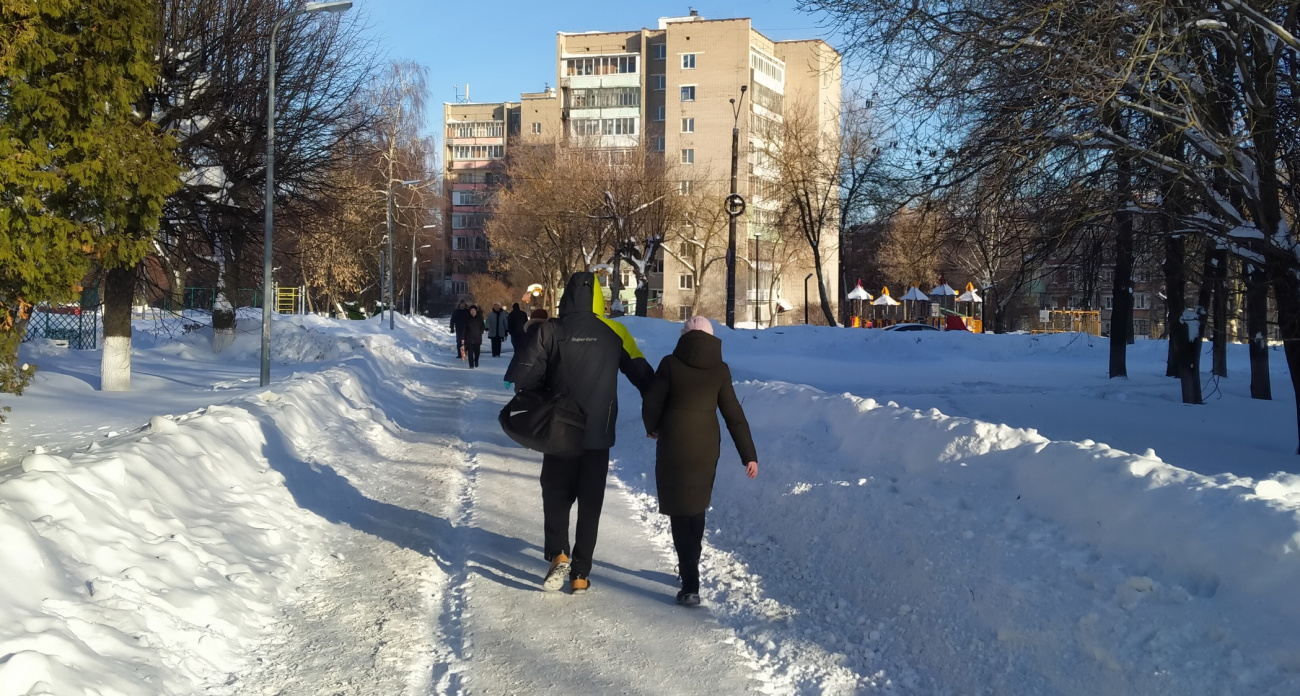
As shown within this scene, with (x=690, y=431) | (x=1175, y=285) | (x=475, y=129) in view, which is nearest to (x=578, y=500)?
(x=690, y=431)

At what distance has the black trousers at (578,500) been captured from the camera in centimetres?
604

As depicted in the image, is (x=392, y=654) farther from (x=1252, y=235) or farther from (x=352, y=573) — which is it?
(x=1252, y=235)

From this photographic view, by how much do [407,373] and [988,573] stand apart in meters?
20.8

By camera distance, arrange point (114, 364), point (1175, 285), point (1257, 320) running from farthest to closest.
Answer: point (1175, 285) → point (114, 364) → point (1257, 320)

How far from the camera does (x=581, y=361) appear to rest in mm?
6047

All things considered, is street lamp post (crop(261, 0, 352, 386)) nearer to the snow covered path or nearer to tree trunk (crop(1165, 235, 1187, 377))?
the snow covered path

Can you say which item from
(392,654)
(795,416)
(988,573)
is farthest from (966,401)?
(392,654)

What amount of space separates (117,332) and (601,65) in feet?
216

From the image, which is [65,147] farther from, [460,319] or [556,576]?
[460,319]

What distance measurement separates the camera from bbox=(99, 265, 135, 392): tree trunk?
14969 mm

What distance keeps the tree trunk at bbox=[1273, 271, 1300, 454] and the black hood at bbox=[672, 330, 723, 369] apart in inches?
292

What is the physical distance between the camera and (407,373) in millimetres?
24500

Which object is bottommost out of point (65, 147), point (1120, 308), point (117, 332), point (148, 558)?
point (148, 558)

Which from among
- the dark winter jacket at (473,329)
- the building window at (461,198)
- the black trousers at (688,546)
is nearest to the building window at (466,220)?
the building window at (461,198)
